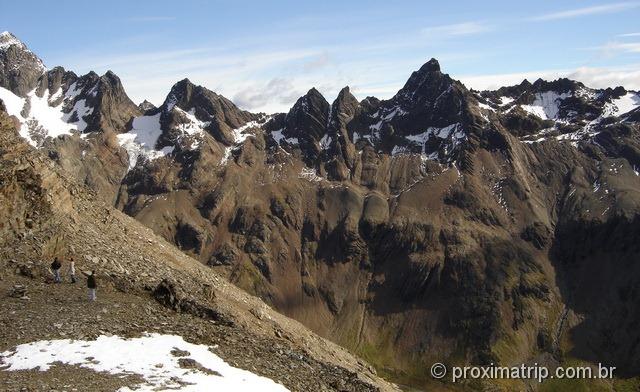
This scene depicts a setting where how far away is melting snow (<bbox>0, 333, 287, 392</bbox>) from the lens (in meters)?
31.1

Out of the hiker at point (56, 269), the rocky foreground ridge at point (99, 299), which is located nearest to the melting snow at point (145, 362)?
the rocky foreground ridge at point (99, 299)

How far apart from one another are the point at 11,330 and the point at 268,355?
1574cm

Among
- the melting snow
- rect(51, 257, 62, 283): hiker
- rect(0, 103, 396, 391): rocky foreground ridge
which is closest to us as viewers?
the melting snow

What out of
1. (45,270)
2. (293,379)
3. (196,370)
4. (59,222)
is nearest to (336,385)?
(293,379)

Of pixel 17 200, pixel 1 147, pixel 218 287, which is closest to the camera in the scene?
pixel 17 200

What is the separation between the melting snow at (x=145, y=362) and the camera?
102ft

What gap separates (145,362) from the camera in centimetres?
3284

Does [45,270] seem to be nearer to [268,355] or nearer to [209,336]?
[209,336]

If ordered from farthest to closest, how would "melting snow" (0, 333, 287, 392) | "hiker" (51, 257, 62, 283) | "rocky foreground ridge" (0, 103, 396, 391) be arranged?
1. "hiker" (51, 257, 62, 283)
2. "rocky foreground ridge" (0, 103, 396, 391)
3. "melting snow" (0, 333, 287, 392)

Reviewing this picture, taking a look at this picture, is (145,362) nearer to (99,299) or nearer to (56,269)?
(99,299)

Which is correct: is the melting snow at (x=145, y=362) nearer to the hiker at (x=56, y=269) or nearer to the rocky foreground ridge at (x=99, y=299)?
the rocky foreground ridge at (x=99, y=299)

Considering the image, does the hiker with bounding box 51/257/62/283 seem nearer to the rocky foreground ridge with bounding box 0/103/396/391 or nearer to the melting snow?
the rocky foreground ridge with bounding box 0/103/396/391

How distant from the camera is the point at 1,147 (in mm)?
54406

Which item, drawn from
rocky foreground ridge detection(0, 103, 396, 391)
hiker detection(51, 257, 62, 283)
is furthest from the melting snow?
hiker detection(51, 257, 62, 283)
